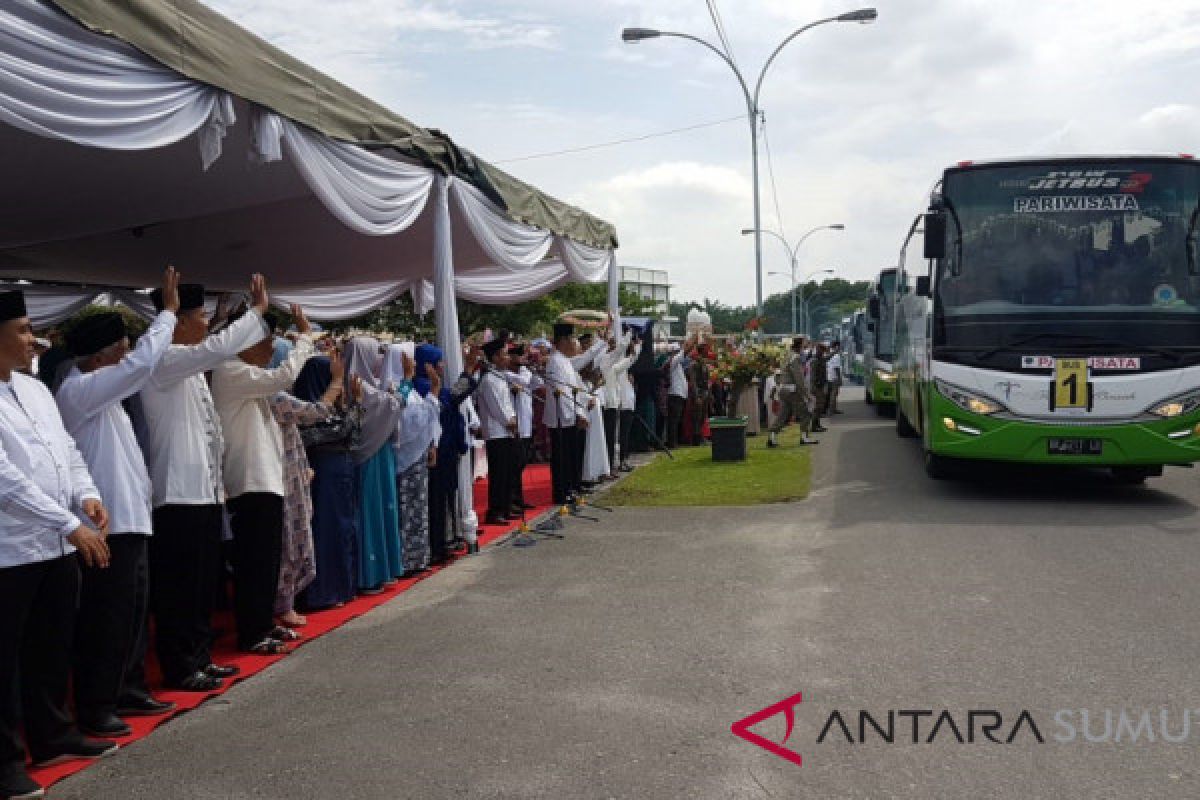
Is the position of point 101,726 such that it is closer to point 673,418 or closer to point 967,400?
point 967,400

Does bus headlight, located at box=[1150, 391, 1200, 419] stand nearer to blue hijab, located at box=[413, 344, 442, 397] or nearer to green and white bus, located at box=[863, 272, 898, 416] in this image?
blue hijab, located at box=[413, 344, 442, 397]

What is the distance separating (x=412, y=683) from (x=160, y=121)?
302 cm

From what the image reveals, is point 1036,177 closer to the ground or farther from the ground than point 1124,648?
farther from the ground

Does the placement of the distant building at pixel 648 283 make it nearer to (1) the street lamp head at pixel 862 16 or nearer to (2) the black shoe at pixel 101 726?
(1) the street lamp head at pixel 862 16

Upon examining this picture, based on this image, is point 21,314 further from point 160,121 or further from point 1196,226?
point 1196,226

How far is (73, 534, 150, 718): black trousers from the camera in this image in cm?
462

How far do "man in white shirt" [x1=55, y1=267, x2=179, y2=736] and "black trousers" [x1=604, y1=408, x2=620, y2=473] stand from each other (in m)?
9.52

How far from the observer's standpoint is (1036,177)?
34.3 feet

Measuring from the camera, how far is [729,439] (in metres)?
14.6

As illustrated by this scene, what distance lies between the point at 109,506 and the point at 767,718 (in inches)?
121

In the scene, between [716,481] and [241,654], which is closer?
[241,654]

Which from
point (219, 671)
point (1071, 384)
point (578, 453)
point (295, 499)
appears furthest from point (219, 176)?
point (1071, 384)

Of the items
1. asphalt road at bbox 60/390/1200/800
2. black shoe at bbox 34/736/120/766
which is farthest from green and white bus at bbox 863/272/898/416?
black shoe at bbox 34/736/120/766

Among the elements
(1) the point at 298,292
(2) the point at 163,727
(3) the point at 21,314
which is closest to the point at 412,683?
(2) the point at 163,727
